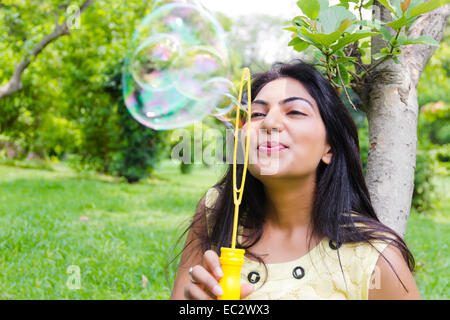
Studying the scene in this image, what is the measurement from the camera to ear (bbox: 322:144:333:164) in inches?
60.6

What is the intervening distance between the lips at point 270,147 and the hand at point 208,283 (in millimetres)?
371

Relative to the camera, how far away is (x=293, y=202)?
4.89 ft

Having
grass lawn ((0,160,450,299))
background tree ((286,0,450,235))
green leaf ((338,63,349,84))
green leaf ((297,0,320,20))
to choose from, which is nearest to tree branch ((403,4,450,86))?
background tree ((286,0,450,235))

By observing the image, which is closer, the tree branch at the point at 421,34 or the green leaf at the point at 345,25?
the green leaf at the point at 345,25

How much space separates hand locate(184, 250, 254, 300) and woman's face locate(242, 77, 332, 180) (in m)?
0.36

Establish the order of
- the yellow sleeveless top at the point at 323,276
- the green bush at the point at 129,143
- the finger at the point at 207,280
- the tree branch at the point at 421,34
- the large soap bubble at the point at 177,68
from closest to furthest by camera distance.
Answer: the finger at the point at 207,280 < the yellow sleeveless top at the point at 323,276 < the tree branch at the point at 421,34 < the large soap bubble at the point at 177,68 < the green bush at the point at 129,143

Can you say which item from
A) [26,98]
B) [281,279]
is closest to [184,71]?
[281,279]

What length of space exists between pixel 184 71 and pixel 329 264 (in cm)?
128

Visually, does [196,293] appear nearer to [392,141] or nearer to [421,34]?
[392,141]

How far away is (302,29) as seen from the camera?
128 centimetres

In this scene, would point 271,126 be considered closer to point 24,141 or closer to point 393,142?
point 393,142

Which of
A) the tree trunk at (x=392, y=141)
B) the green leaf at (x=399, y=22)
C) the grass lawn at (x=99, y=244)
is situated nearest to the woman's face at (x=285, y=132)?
the tree trunk at (x=392, y=141)

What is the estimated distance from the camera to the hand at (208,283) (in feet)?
3.36

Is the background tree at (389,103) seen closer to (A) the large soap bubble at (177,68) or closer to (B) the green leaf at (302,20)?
(B) the green leaf at (302,20)
